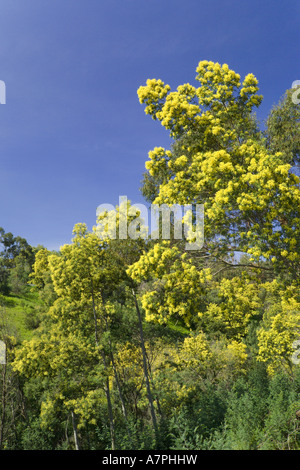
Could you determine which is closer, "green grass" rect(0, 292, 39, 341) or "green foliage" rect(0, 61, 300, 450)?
"green foliage" rect(0, 61, 300, 450)

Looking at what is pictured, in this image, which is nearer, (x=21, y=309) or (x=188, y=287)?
(x=188, y=287)

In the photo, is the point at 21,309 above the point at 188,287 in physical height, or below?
below

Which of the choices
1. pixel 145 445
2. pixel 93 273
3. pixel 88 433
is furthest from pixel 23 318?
pixel 145 445

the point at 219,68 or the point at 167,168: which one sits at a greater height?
the point at 219,68

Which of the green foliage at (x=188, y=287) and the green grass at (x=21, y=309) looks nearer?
the green foliage at (x=188, y=287)

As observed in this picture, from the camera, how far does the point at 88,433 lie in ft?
78.2

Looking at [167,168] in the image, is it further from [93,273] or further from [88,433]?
[88,433]

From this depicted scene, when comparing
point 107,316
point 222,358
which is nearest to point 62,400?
point 107,316

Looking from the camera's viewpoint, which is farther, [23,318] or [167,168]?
[23,318]

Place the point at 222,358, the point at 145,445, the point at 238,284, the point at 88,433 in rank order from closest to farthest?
1. the point at 145,445
2. the point at 238,284
3. the point at 88,433
4. the point at 222,358

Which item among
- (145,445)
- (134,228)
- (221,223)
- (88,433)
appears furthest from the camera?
(88,433)
